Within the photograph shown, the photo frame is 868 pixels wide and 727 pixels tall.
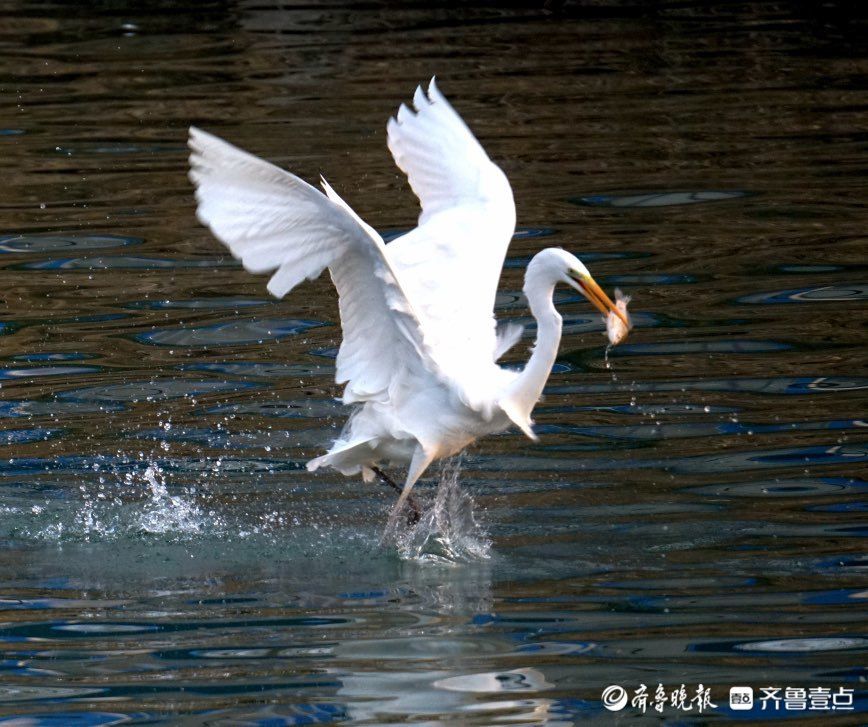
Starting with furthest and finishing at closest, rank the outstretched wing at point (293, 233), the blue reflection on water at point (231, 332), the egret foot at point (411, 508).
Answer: the blue reflection on water at point (231, 332) < the egret foot at point (411, 508) < the outstretched wing at point (293, 233)

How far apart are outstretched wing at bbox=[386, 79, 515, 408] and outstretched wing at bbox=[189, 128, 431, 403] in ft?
0.79

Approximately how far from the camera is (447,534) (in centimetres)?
698

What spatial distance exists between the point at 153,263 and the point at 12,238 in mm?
1403

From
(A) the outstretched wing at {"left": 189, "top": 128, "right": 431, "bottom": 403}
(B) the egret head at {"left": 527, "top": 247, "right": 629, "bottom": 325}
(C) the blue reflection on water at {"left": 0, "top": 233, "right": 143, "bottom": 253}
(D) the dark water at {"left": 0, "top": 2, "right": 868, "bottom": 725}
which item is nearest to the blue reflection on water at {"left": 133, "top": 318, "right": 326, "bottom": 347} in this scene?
(D) the dark water at {"left": 0, "top": 2, "right": 868, "bottom": 725}

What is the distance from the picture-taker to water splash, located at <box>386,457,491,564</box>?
6809mm

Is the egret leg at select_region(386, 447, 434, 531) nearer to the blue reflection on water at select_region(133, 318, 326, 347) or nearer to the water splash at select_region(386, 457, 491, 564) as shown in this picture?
the water splash at select_region(386, 457, 491, 564)

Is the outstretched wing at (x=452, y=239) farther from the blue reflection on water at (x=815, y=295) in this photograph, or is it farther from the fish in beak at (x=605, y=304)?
the blue reflection on water at (x=815, y=295)

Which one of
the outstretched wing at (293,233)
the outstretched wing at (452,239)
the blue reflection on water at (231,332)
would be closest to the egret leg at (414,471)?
the outstretched wing at (452,239)

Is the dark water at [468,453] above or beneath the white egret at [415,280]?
beneath

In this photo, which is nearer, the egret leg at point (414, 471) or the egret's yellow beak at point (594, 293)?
the egret's yellow beak at point (594, 293)

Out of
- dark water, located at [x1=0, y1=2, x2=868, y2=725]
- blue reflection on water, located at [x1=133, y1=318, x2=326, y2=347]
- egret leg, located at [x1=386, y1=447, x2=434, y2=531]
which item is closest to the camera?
dark water, located at [x1=0, y1=2, x2=868, y2=725]

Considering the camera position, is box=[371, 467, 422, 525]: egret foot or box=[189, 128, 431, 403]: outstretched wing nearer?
box=[189, 128, 431, 403]: outstretched wing

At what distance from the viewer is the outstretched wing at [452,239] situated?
734cm

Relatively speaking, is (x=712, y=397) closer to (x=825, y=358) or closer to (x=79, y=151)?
(x=825, y=358)
